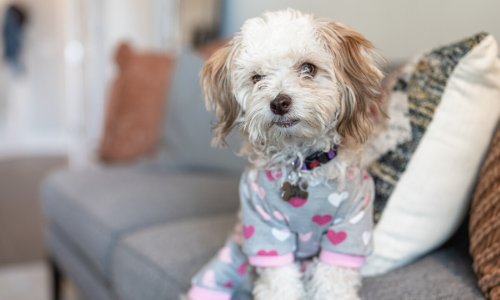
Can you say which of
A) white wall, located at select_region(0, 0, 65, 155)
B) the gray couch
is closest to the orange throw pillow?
the gray couch

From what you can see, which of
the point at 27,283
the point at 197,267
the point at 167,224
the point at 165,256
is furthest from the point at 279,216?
the point at 27,283

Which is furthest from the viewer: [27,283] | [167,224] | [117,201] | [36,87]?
[36,87]

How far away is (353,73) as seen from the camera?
0.77m

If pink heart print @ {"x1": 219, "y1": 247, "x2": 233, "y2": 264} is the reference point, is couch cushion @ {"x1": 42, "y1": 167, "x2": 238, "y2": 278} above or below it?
below

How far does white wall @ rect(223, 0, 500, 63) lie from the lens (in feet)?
4.44

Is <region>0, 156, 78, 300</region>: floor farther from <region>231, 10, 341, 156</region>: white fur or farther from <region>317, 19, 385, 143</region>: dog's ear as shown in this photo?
<region>317, 19, 385, 143</region>: dog's ear

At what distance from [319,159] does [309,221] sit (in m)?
0.13

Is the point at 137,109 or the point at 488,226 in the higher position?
the point at 488,226

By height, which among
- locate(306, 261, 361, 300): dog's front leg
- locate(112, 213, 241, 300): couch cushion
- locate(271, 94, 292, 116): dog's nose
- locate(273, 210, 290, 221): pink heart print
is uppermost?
locate(271, 94, 292, 116): dog's nose

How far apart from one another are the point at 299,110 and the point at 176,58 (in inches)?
60.3

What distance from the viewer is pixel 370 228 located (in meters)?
0.88

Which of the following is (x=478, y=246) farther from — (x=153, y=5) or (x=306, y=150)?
(x=153, y=5)

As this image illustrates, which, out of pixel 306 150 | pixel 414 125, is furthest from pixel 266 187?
pixel 414 125

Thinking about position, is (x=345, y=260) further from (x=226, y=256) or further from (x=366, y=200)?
(x=226, y=256)
